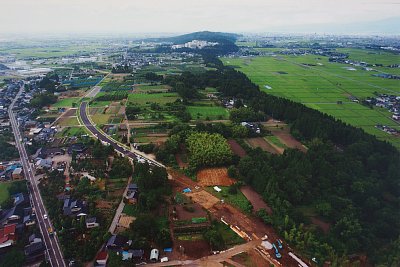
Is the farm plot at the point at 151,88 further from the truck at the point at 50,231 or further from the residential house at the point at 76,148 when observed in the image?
the truck at the point at 50,231

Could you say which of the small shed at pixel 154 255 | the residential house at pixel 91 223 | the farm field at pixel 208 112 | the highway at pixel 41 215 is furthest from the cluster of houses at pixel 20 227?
the farm field at pixel 208 112

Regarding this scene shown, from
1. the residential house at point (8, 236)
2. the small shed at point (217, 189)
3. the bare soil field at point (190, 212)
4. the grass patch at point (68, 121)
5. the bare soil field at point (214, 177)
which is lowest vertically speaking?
the bare soil field at point (190, 212)

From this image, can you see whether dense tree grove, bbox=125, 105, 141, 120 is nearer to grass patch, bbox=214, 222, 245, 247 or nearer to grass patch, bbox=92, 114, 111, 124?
grass patch, bbox=92, 114, 111, 124

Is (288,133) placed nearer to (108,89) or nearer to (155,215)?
(155,215)

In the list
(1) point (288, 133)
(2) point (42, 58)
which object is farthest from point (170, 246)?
(2) point (42, 58)

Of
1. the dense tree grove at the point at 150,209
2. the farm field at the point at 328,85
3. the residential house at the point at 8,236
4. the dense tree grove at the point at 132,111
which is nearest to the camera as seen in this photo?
the residential house at the point at 8,236
